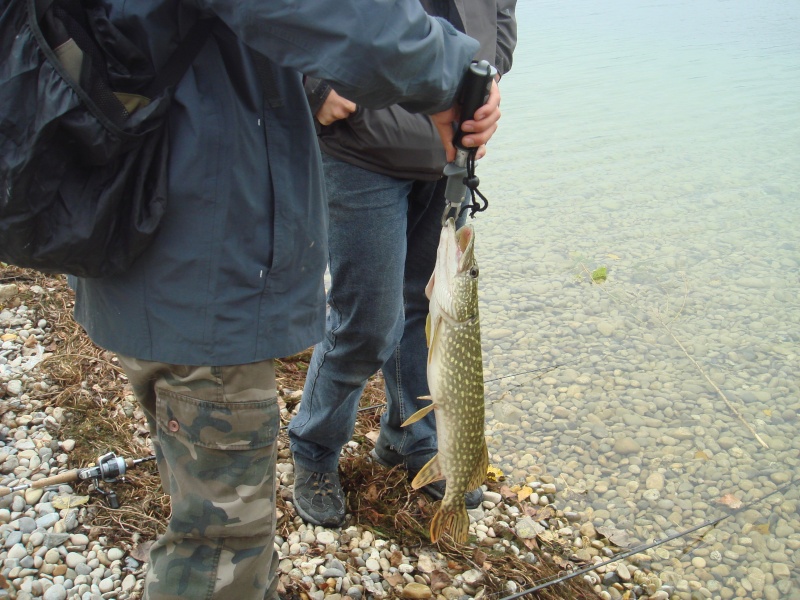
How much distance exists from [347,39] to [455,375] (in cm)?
150

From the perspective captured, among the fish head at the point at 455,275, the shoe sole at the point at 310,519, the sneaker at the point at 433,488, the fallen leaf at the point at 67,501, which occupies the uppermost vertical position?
the fish head at the point at 455,275

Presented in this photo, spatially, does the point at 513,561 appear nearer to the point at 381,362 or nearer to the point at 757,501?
the point at 381,362

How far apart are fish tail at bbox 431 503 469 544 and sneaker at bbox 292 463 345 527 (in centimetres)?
66

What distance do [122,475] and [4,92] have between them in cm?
218

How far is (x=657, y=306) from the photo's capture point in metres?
6.69

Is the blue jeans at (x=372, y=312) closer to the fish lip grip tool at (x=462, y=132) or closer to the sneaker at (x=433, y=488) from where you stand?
the sneaker at (x=433, y=488)

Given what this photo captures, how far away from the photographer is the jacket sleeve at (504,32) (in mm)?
3432

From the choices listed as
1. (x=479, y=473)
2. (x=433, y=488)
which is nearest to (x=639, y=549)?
(x=433, y=488)

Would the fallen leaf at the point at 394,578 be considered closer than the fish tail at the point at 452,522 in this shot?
No

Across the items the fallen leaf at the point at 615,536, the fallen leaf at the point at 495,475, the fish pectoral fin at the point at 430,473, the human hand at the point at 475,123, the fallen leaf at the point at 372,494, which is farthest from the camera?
the fallen leaf at the point at 495,475

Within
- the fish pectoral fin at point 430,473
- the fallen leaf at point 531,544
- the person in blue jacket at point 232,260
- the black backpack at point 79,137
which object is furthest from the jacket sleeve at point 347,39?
the fallen leaf at point 531,544

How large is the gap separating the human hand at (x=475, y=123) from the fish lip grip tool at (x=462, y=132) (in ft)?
0.06

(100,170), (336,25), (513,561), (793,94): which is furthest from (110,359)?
(793,94)

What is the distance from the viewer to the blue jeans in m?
2.93
